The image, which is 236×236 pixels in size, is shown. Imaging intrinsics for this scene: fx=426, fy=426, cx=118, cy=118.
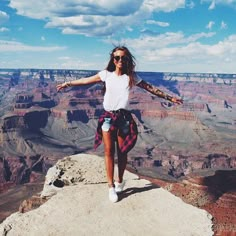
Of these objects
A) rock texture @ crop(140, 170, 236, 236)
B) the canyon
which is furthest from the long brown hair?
rock texture @ crop(140, 170, 236, 236)

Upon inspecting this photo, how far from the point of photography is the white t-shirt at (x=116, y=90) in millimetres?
8234

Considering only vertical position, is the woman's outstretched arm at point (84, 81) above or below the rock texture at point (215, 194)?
above

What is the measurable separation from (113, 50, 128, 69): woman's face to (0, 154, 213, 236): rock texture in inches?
110

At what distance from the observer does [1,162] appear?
326ft

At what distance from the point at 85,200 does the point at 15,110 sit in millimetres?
163061

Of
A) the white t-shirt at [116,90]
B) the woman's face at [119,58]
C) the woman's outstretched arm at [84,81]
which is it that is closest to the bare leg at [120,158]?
the white t-shirt at [116,90]

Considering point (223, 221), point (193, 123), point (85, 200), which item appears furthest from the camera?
Result: point (193, 123)

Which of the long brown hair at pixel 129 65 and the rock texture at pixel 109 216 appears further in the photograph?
the long brown hair at pixel 129 65

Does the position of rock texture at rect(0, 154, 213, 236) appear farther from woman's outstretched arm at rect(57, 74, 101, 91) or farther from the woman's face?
the woman's face

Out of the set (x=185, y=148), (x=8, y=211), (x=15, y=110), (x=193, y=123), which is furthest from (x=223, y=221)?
(x=15, y=110)

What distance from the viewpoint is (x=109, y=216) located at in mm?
8008

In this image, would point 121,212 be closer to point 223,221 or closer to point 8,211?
point 223,221

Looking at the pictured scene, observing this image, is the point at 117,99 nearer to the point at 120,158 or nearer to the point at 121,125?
the point at 121,125

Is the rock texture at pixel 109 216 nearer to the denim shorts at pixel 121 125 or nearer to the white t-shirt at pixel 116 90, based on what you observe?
the denim shorts at pixel 121 125
